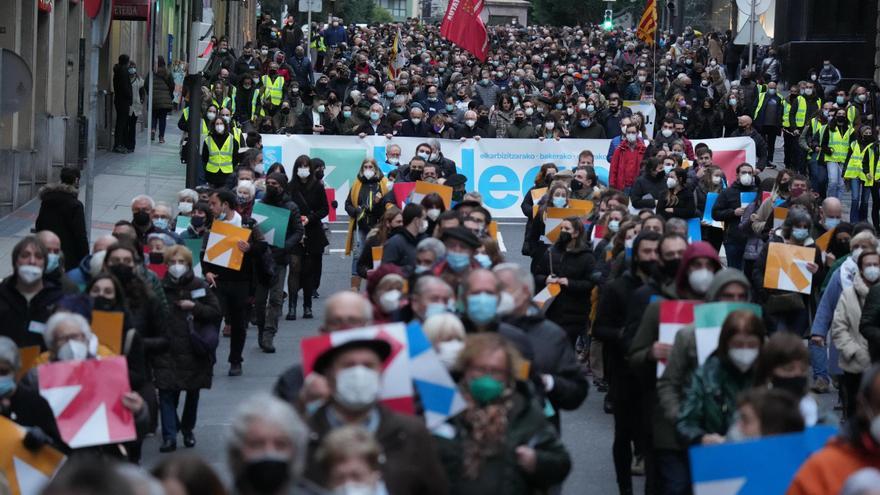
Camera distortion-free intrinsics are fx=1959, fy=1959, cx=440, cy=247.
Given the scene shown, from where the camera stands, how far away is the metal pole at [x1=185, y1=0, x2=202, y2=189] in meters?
24.3

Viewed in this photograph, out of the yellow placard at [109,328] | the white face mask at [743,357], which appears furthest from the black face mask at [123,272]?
the white face mask at [743,357]

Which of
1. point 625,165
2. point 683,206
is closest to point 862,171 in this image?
point 625,165

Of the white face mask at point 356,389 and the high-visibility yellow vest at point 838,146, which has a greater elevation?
the high-visibility yellow vest at point 838,146

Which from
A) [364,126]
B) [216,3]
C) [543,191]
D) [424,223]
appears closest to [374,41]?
[216,3]

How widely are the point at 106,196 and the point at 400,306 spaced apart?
62.4 ft

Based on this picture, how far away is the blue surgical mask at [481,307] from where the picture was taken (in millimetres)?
8344

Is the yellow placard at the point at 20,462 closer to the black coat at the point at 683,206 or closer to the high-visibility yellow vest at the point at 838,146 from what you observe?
the black coat at the point at 683,206

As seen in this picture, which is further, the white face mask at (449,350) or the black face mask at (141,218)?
the black face mask at (141,218)

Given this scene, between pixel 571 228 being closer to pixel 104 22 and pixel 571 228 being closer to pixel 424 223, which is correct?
pixel 424 223

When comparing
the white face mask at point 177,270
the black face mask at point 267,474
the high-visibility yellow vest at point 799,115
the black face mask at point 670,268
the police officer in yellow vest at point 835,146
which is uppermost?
the high-visibility yellow vest at point 799,115

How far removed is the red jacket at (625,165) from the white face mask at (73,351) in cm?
1573

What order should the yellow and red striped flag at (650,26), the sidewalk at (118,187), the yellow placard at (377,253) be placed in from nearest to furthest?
the yellow placard at (377,253) → the sidewalk at (118,187) → the yellow and red striped flag at (650,26)

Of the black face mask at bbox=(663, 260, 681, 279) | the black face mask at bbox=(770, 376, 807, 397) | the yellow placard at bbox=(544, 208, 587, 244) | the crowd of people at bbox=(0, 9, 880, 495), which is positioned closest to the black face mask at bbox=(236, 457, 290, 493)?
the crowd of people at bbox=(0, 9, 880, 495)

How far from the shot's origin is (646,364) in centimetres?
952
